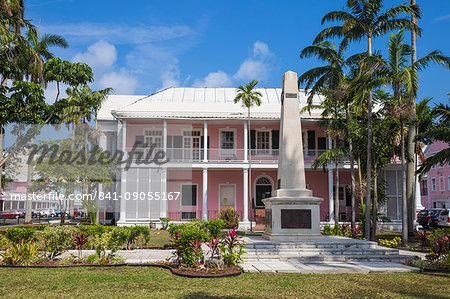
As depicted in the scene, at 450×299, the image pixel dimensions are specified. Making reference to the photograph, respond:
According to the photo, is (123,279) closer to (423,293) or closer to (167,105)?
(423,293)

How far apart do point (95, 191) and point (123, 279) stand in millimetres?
15066

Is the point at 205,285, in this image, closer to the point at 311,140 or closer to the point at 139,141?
the point at 139,141

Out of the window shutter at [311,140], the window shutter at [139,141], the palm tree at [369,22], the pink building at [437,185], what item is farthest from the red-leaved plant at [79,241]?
the pink building at [437,185]

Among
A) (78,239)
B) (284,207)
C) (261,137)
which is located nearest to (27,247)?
(78,239)

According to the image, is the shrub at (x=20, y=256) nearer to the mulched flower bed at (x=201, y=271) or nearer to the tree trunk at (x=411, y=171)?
the mulched flower bed at (x=201, y=271)

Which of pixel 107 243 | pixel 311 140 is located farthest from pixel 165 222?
pixel 107 243

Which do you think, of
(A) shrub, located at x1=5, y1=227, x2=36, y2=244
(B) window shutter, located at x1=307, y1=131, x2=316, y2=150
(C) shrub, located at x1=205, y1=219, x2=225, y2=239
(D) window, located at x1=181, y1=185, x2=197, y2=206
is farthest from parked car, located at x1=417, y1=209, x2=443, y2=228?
(A) shrub, located at x1=5, y1=227, x2=36, y2=244

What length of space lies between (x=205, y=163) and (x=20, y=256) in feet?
43.5

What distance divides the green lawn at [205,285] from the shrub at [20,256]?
412 millimetres

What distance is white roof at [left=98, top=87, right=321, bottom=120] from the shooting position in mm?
21719

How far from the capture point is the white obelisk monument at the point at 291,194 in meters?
10.7

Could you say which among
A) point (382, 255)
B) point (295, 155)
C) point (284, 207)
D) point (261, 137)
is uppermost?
point (261, 137)

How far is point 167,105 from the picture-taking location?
79.2 ft

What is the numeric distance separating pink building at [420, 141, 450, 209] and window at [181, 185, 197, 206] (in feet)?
96.8
